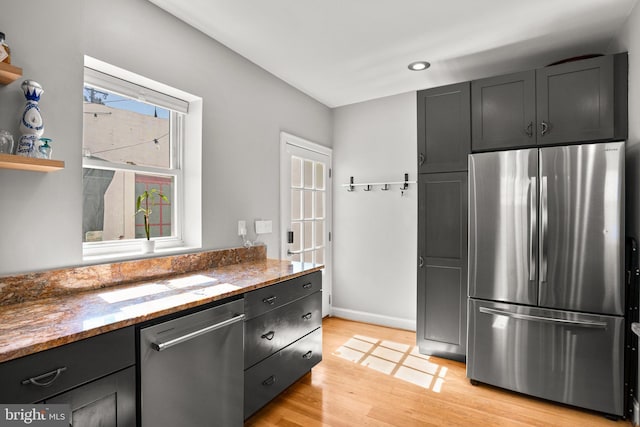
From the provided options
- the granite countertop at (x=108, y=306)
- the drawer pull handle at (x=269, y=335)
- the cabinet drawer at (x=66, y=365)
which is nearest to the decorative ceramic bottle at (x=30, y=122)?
the granite countertop at (x=108, y=306)

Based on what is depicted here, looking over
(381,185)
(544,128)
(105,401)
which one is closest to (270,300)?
(105,401)

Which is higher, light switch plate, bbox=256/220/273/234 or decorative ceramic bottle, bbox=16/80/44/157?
decorative ceramic bottle, bbox=16/80/44/157

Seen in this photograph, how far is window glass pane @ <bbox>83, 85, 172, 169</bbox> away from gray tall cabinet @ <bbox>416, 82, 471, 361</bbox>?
215 centimetres

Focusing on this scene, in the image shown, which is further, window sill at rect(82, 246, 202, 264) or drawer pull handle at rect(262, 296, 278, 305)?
drawer pull handle at rect(262, 296, 278, 305)

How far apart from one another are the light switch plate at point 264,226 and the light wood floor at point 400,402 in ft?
4.10

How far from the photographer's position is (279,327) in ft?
7.13

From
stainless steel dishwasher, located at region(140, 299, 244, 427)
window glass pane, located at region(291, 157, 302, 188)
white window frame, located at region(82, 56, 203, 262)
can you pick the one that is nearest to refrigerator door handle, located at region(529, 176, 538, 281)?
stainless steel dishwasher, located at region(140, 299, 244, 427)

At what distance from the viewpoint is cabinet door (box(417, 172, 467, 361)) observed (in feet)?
9.29

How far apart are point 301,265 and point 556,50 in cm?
265

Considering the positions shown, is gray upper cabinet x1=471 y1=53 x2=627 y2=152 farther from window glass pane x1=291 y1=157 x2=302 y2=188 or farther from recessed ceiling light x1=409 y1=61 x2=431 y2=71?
window glass pane x1=291 y1=157 x2=302 y2=188

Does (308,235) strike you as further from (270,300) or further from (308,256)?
(270,300)

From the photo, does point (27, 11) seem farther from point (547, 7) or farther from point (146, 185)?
point (547, 7)

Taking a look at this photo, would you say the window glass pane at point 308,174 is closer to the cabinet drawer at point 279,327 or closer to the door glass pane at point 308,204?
the door glass pane at point 308,204

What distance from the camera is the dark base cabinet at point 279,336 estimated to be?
195cm
